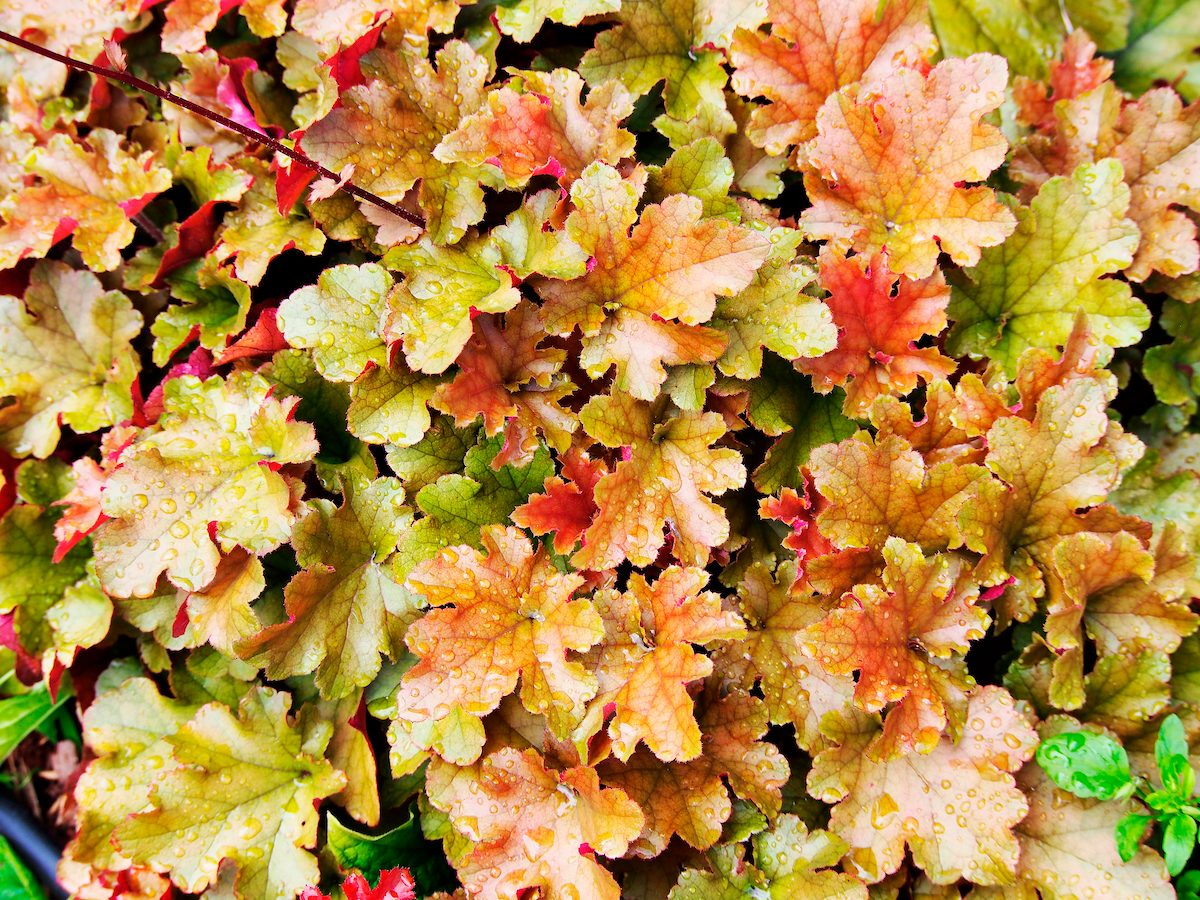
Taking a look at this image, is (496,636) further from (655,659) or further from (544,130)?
(544,130)

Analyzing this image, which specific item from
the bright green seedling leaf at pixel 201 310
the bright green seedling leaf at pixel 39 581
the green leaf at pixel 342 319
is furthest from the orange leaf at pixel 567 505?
the bright green seedling leaf at pixel 39 581

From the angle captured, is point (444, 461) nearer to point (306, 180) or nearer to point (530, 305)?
point (530, 305)

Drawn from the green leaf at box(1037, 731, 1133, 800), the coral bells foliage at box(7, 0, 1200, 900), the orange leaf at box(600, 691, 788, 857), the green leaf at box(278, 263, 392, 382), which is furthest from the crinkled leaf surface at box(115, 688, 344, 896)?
the green leaf at box(1037, 731, 1133, 800)

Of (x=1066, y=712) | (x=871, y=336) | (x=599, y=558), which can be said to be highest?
(x=871, y=336)

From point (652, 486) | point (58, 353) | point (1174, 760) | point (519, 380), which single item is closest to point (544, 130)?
point (519, 380)

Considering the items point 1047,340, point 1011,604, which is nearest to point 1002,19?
point 1047,340

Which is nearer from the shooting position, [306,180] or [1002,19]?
[306,180]
